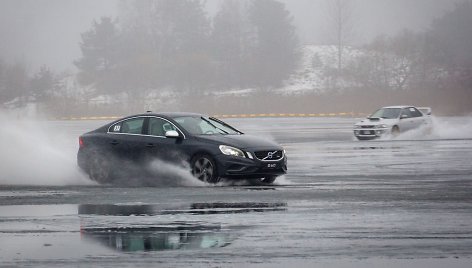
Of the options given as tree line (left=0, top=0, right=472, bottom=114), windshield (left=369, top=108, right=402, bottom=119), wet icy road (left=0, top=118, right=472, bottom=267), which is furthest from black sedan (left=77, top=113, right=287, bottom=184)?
tree line (left=0, top=0, right=472, bottom=114)

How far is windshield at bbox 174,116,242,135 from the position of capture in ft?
64.1

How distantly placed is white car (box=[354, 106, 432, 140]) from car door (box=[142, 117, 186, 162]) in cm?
2159

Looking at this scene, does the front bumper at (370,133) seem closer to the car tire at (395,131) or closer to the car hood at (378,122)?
the car hood at (378,122)

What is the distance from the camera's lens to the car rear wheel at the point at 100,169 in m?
20.1

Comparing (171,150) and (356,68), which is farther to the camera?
(356,68)

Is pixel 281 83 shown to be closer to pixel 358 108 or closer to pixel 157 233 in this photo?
pixel 358 108

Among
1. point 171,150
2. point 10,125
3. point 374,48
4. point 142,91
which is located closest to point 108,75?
point 142,91

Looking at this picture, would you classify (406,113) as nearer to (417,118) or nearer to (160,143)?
(417,118)

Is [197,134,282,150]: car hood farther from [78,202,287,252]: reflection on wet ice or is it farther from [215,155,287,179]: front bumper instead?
[78,202,287,252]: reflection on wet ice

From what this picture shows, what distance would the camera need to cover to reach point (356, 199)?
49.4 feet

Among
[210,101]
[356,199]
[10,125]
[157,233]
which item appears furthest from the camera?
[210,101]

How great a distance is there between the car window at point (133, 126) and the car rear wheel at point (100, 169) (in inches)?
28.5

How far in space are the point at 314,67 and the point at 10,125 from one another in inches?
3658

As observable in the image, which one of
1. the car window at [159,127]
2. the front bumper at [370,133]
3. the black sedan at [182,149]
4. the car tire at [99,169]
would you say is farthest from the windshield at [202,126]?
the front bumper at [370,133]
